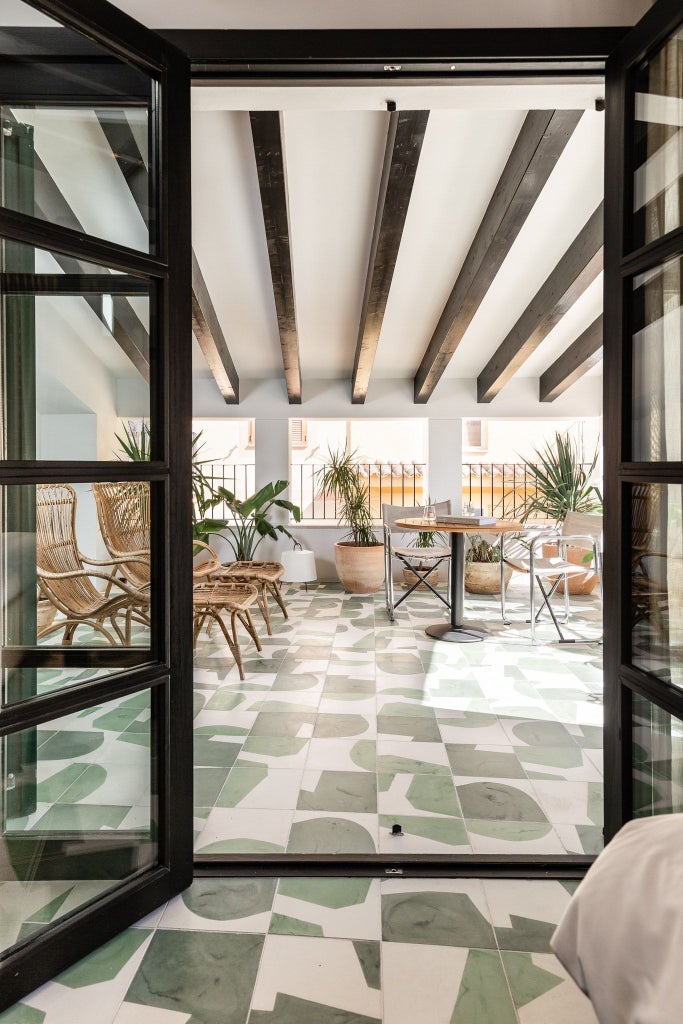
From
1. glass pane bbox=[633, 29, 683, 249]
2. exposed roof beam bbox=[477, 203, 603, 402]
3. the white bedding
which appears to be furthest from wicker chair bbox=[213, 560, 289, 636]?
the white bedding

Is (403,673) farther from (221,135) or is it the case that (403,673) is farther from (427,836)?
(221,135)

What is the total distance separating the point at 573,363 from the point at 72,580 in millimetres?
5680

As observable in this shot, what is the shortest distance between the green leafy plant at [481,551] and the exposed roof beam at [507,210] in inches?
77.0

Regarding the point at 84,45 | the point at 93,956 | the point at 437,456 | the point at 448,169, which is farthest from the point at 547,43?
the point at 437,456

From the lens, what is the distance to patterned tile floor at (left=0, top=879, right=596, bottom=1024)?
127 centimetres

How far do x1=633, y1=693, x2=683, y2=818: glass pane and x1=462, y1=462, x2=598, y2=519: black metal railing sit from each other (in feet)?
18.3

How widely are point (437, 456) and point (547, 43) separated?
5559 mm

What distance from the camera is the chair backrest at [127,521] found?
59.7 inches

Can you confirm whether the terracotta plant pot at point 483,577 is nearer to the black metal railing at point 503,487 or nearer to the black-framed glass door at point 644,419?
the black metal railing at point 503,487

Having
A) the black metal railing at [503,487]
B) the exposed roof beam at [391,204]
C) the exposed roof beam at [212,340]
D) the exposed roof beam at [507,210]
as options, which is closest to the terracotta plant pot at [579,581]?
the black metal railing at [503,487]

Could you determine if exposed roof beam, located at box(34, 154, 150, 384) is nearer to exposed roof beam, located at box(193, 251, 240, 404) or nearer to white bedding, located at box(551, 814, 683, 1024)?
white bedding, located at box(551, 814, 683, 1024)

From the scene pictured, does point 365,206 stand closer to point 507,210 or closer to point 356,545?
point 507,210

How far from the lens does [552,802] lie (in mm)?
2148

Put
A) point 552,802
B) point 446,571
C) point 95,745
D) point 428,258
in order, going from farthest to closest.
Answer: point 446,571
point 428,258
point 552,802
point 95,745
